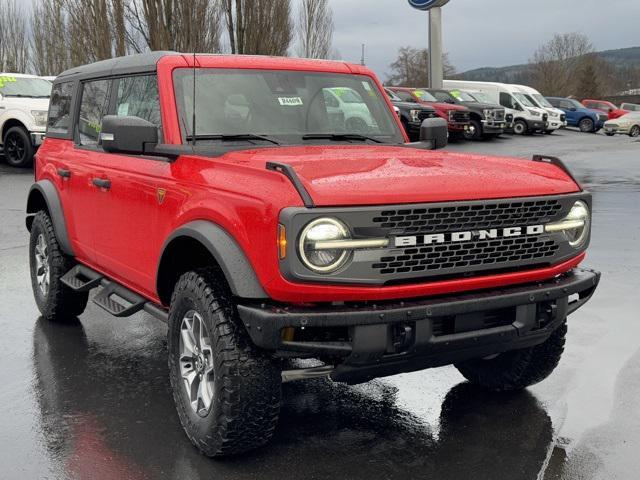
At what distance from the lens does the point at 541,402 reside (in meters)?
4.52

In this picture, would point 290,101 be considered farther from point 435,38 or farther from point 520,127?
point 435,38

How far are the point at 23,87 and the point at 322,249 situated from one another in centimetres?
1661

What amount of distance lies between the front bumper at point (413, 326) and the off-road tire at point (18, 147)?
50.1ft

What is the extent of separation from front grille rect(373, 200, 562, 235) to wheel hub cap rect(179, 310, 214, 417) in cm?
101

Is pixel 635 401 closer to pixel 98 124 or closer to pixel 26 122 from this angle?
pixel 98 124

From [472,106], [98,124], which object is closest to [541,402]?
→ [98,124]

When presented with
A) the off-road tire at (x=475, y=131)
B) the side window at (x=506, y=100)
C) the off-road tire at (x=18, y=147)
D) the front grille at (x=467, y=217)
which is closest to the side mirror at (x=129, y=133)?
the front grille at (x=467, y=217)

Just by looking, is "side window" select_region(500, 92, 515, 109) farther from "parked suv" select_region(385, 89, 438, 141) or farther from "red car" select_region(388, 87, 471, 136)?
"parked suv" select_region(385, 89, 438, 141)

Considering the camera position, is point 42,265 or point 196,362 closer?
point 196,362

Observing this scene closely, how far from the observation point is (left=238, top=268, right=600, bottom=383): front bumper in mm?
3270

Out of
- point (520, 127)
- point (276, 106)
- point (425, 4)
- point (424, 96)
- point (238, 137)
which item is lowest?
point (520, 127)

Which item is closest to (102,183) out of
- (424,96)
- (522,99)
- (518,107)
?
(424,96)

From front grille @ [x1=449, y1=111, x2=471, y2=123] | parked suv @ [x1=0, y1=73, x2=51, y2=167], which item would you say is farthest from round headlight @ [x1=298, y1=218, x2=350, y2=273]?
front grille @ [x1=449, y1=111, x2=471, y2=123]

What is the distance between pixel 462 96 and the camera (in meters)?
32.0
